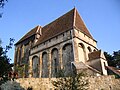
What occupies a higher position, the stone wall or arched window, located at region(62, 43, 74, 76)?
arched window, located at region(62, 43, 74, 76)

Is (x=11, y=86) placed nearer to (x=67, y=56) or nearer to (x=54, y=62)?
(x=67, y=56)

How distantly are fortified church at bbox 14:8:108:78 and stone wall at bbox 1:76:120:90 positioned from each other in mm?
4238

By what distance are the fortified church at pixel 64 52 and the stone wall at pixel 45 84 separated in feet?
13.9

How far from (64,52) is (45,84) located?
1045cm

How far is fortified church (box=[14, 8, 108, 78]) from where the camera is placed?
25000 millimetres

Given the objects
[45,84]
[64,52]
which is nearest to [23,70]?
[64,52]

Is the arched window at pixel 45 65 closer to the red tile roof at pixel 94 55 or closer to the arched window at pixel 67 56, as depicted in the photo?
the arched window at pixel 67 56

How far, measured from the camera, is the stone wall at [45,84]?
16217 mm

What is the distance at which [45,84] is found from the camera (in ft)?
55.7

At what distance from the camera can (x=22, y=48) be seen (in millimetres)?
36094

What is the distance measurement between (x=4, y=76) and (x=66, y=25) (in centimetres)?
2150

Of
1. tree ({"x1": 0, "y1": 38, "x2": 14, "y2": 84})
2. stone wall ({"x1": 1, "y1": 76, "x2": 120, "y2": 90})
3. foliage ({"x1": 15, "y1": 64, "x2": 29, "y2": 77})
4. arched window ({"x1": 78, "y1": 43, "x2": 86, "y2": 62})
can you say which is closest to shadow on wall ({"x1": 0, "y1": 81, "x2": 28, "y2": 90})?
stone wall ({"x1": 1, "y1": 76, "x2": 120, "y2": 90})

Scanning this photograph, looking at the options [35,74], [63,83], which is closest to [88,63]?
[35,74]

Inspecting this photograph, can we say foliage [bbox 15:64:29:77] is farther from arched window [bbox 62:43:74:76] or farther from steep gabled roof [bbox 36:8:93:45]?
arched window [bbox 62:43:74:76]
